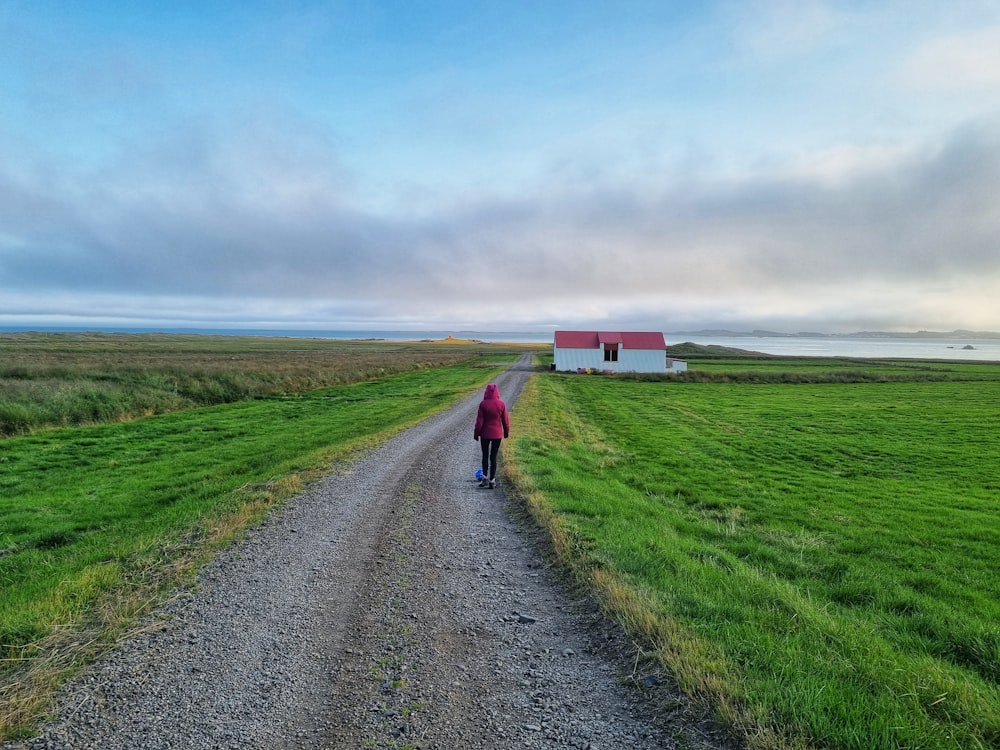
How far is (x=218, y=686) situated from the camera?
4.42 m

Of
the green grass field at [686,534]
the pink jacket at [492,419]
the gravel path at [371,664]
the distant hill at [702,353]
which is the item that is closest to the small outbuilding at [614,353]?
the green grass field at [686,534]

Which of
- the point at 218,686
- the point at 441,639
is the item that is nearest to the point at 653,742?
the point at 441,639

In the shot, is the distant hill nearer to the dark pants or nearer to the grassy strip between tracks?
the grassy strip between tracks

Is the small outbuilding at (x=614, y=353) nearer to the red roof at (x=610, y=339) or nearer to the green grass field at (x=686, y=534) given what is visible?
the red roof at (x=610, y=339)

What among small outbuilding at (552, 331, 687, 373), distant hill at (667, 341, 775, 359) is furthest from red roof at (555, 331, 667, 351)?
distant hill at (667, 341, 775, 359)

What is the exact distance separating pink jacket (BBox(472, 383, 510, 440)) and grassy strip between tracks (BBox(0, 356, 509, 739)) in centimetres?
441

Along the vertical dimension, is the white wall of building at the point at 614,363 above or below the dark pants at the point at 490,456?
above

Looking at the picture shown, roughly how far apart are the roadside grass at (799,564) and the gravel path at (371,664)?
2.27ft

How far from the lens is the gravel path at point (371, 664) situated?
12.7ft

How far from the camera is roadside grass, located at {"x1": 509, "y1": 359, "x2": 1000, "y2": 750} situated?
13.5 feet

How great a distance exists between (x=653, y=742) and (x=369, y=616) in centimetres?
332

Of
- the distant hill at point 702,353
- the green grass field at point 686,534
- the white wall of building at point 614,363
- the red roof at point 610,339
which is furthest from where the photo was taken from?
the distant hill at point 702,353

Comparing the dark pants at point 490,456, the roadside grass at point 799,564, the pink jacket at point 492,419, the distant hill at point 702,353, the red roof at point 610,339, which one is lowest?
the roadside grass at point 799,564

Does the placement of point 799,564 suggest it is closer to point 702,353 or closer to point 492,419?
point 492,419
